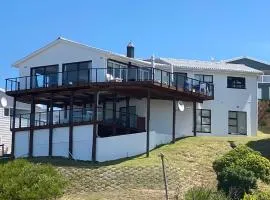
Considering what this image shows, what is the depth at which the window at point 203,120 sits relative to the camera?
2271 inches

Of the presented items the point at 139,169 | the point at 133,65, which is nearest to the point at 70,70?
the point at 133,65

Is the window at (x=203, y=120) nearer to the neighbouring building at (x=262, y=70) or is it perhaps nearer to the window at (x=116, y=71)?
the window at (x=116, y=71)

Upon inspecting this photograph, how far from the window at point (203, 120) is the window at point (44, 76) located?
12610mm

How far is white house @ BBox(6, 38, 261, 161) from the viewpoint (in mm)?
48250

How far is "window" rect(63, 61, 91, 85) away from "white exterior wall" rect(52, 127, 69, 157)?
11.4 ft

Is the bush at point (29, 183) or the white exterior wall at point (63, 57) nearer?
the bush at point (29, 183)

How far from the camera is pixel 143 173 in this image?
41.4 meters

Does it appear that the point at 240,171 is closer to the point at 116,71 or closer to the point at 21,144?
the point at 116,71

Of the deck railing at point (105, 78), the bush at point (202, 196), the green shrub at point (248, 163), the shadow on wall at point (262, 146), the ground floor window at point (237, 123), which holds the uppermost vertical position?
the deck railing at point (105, 78)

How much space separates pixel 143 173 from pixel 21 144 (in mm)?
13758

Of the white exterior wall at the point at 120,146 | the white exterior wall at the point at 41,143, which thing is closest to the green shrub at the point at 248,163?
the white exterior wall at the point at 120,146

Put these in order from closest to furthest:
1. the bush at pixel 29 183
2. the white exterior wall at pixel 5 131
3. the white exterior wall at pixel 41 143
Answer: the bush at pixel 29 183 → the white exterior wall at pixel 41 143 → the white exterior wall at pixel 5 131

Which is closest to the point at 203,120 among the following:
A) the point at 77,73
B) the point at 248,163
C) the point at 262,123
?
the point at 262,123

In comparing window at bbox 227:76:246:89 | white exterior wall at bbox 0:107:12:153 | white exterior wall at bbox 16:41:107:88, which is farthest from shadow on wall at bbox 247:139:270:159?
white exterior wall at bbox 0:107:12:153
